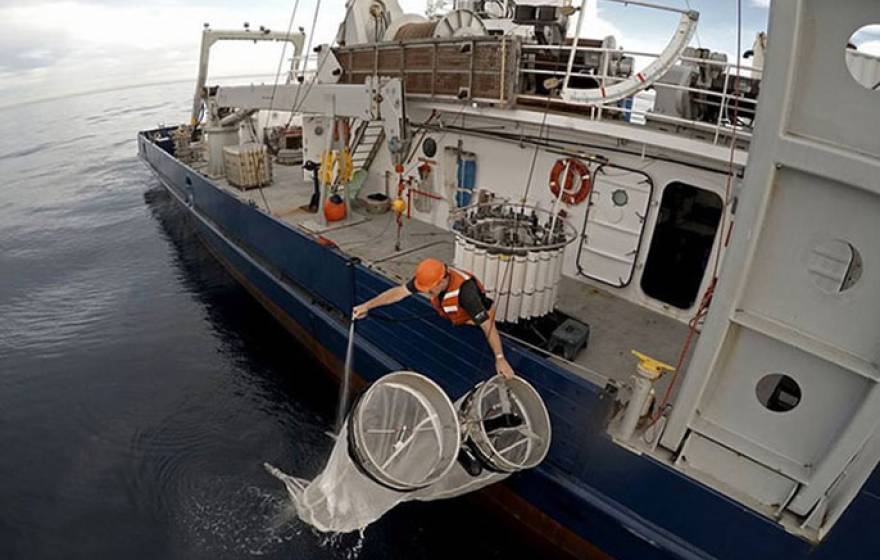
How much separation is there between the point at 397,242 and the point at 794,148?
5687mm

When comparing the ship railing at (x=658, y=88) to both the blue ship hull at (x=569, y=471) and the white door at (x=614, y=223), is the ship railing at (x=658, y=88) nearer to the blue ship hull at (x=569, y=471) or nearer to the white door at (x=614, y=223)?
the white door at (x=614, y=223)

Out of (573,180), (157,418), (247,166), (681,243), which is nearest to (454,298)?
(573,180)

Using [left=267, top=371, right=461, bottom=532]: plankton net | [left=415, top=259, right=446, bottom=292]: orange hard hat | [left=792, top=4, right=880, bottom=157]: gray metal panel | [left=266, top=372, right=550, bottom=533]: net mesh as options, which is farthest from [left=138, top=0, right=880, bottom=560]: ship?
[left=267, top=371, right=461, bottom=532]: plankton net

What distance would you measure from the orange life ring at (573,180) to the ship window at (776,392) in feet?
11.1

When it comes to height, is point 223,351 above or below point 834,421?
below

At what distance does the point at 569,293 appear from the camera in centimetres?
696

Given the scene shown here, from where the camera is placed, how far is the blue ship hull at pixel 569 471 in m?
3.92

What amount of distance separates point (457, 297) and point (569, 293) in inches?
114

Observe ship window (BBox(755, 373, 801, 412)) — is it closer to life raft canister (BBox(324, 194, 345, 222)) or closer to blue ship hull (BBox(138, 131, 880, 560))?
blue ship hull (BBox(138, 131, 880, 560))

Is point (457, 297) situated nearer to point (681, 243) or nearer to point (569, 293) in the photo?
point (569, 293)

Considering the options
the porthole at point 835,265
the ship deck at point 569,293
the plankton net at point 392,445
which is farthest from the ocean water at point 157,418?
the porthole at point 835,265

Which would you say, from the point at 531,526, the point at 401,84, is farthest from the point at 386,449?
the point at 401,84

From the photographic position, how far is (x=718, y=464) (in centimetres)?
407

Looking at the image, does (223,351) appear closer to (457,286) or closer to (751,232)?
(457,286)
